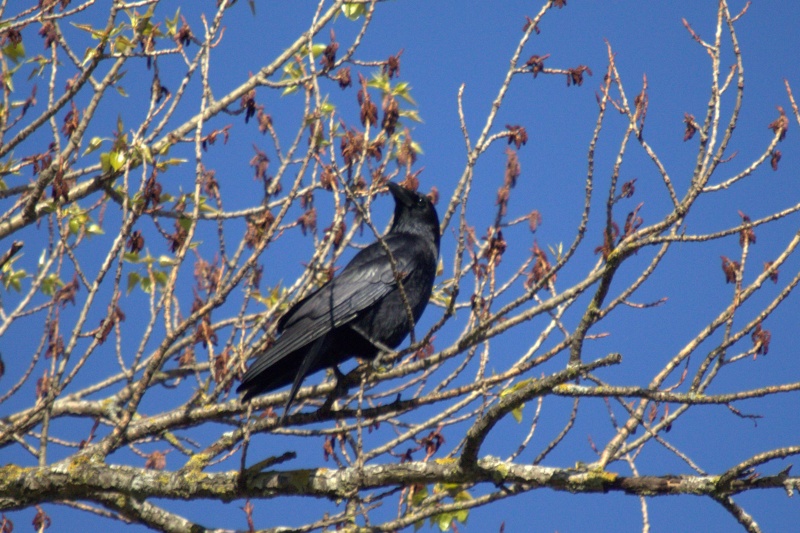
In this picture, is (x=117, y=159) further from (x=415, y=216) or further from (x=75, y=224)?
(x=415, y=216)

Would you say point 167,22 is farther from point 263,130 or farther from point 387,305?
point 387,305

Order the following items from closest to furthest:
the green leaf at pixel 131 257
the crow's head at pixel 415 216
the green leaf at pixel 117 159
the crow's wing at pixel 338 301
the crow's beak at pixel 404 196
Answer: the green leaf at pixel 117 159 < the crow's wing at pixel 338 301 < the green leaf at pixel 131 257 < the crow's beak at pixel 404 196 < the crow's head at pixel 415 216

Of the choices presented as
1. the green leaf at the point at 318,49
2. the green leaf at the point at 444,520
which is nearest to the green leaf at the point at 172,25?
the green leaf at the point at 318,49

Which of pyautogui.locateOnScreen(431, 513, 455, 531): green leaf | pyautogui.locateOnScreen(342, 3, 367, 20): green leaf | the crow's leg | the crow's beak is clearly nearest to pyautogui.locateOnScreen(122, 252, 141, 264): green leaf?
the crow's leg

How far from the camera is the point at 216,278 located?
504cm

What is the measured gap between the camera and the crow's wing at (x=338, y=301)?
Answer: 5.17 m

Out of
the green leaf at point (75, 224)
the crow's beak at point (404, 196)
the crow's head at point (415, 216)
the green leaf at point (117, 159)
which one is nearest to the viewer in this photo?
the green leaf at point (117, 159)

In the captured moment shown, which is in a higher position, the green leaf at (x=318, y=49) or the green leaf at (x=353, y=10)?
the green leaf at (x=353, y=10)

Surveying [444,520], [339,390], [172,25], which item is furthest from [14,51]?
[444,520]

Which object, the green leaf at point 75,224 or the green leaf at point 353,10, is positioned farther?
the green leaf at point 353,10

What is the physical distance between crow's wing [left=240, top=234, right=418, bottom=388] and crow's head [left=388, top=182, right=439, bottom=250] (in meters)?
0.28

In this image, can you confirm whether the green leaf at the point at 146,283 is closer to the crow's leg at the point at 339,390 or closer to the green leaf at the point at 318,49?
the crow's leg at the point at 339,390

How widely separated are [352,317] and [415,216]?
4.63 ft

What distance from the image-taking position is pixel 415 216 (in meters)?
6.82
